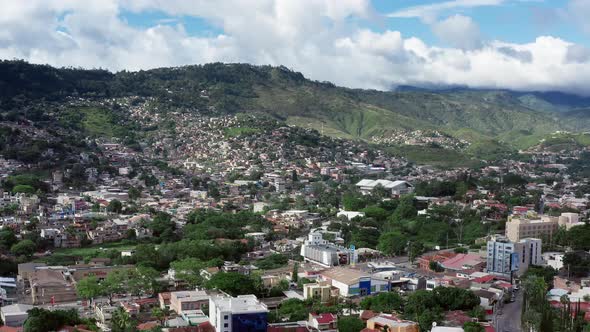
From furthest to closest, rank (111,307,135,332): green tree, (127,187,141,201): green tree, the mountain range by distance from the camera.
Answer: the mountain range, (127,187,141,201): green tree, (111,307,135,332): green tree

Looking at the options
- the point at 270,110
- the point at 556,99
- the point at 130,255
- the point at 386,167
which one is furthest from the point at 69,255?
the point at 556,99

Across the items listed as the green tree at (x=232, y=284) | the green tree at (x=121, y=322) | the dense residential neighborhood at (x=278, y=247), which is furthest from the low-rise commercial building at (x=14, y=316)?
the green tree at (x=232, y=284)

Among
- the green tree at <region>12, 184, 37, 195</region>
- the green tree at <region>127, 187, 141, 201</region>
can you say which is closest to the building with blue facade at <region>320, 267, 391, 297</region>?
the green tree at <region>127, 187, 141, 201</region>

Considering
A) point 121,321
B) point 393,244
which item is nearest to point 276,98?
point 393,244

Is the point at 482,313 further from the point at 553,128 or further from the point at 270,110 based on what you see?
the point at 553,128

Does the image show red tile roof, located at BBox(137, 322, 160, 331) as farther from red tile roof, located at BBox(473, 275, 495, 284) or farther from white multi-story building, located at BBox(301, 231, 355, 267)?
red tile roof, located at BBox(473, 275, 495, 284)

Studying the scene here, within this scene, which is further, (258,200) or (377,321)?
(258,200)

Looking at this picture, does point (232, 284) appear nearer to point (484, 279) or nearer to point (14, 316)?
point (14, 316)
